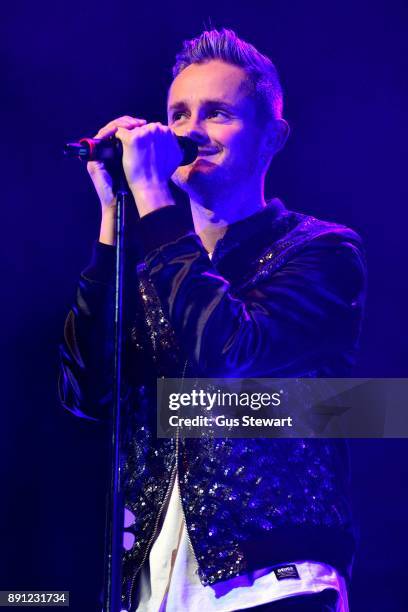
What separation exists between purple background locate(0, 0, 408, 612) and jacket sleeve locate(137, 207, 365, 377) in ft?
0.76

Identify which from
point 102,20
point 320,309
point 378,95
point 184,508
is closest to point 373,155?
point 378,95

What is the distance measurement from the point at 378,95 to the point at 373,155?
15 centimetres

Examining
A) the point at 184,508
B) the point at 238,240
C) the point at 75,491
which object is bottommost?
the point at 75,491

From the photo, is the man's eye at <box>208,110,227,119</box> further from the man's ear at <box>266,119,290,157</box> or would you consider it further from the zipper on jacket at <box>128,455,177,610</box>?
the zipper on jacket at <box>128,455,177,610</box>

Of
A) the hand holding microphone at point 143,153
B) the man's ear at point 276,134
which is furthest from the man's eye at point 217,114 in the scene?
the hand holding microphone at point 143,153

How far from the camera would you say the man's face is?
175cm

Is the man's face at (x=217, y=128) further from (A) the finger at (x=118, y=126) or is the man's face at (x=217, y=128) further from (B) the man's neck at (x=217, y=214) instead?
(A) the finger at (x=118, y=126)

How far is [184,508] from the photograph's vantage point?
4.79 ft

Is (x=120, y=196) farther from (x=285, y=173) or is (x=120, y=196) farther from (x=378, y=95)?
(x=378, y=95)

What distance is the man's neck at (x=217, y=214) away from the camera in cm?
176

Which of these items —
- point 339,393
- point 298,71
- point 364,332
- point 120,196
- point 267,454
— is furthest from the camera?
point 298,71

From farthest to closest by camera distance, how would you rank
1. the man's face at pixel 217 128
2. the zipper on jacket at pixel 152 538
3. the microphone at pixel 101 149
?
1. the man's face at pixel 217 128
2. the zipper on jacket at pixel 152 538
3. the microphone at pixel 101 149

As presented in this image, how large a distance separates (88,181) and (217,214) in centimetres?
38

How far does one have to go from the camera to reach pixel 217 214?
5.82ft
